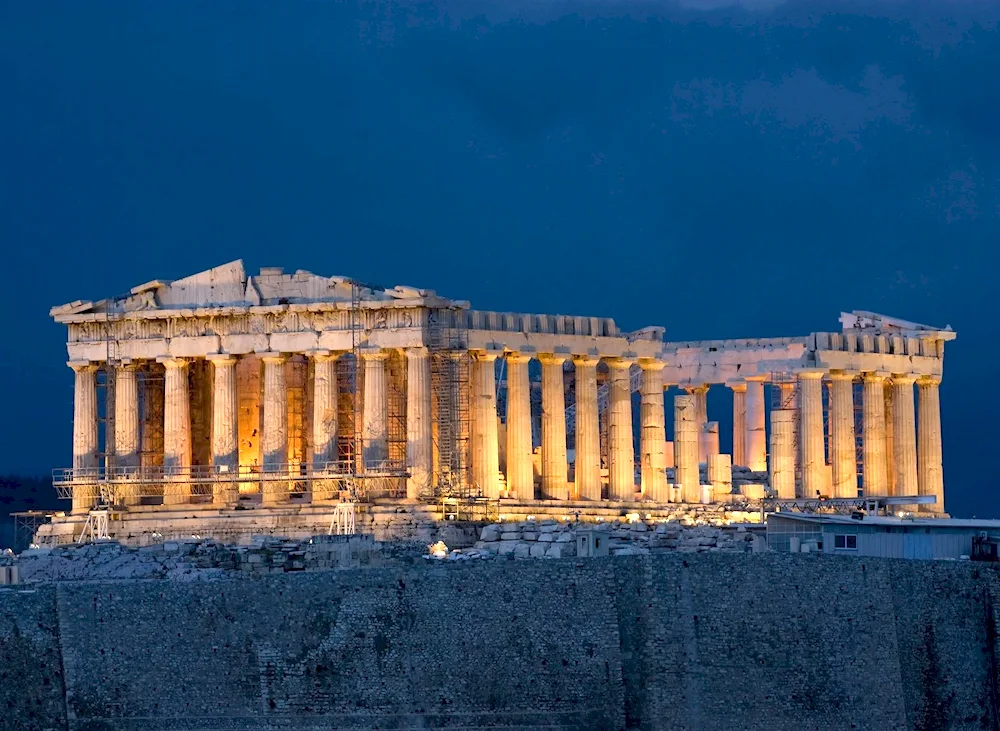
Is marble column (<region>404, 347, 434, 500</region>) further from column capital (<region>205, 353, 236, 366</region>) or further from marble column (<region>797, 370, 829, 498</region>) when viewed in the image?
marble column (<region>797, 370, 829, 498</region>)

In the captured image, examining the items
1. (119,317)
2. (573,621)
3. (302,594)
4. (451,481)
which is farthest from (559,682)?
(119,317)

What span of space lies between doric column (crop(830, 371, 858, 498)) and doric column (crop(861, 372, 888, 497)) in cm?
84

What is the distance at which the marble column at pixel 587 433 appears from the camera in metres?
109

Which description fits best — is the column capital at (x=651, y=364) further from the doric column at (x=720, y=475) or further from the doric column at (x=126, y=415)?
the doric column at (x=126, y=415)

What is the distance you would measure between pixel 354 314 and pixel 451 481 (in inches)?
308

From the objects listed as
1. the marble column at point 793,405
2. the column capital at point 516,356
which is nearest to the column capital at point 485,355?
the column capital at point 516,356

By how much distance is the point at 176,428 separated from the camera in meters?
108

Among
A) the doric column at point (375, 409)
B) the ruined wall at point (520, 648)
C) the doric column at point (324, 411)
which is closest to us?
the ruined wall at point (520, 648)

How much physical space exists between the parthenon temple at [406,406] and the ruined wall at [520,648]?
23.4 meters

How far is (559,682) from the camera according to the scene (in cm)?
7706

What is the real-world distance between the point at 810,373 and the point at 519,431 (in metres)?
14.2

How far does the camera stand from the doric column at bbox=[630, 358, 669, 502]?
370 ft

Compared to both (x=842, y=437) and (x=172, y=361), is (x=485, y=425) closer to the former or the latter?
(x=172, y=361)

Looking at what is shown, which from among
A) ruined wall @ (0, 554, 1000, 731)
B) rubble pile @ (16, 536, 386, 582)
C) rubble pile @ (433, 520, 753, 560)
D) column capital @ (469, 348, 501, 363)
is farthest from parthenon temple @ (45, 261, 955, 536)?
ruined wall @ (0, 554, 1000, 731)
